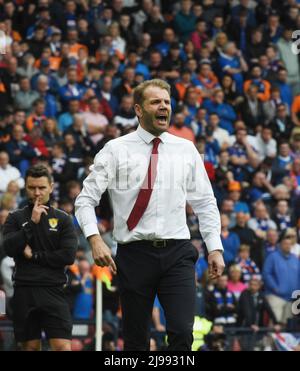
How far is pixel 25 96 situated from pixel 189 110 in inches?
119

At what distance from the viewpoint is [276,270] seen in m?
16.8

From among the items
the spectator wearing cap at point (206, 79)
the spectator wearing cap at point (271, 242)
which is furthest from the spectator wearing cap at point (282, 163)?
the spectator wearing cap at point (271, 242)

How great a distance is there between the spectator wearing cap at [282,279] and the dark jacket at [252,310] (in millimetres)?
158

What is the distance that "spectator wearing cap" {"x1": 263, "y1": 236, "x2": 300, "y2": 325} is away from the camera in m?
16.5

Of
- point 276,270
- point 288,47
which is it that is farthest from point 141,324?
point 288,47

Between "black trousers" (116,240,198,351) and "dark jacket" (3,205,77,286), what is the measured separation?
4.07 feet

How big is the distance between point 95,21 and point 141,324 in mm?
13613

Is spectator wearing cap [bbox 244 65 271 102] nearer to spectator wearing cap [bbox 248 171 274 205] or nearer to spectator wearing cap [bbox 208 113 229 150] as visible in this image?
spectator wearing cap [bbox 208 113 229 150]

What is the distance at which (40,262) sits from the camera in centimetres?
966

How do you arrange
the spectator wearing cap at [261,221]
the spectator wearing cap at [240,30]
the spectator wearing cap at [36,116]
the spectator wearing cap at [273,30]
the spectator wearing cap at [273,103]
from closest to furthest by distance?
the spectator wearing cap at [36,116]
the spectator wearing cap at [261,221]
the spectator wearing cap at [273,103]
the spectator wearing cap at [240,30]
the spectator wearing cap at [273,30]

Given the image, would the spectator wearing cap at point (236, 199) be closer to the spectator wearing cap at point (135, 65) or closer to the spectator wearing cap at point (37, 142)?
the spectator wearing cap at point (135, 65)

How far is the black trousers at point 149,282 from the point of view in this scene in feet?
27.6

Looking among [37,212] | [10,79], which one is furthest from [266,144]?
[37,212]

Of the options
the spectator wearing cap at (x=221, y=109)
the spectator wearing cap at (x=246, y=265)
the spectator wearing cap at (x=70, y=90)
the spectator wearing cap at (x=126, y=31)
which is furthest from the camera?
the spectator wearing cap at (x=126, y=31)
